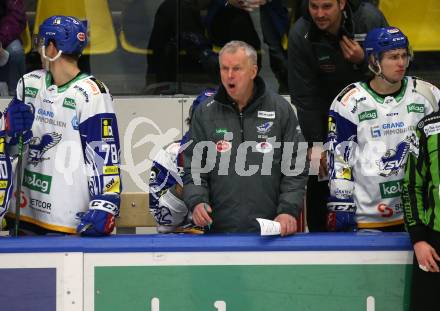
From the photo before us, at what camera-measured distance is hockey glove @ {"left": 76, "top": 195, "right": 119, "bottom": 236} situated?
478 cm

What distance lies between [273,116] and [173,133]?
2080mm

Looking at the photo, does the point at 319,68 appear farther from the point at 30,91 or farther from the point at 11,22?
the point at 11,22

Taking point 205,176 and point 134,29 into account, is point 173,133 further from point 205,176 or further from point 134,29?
point 205,176

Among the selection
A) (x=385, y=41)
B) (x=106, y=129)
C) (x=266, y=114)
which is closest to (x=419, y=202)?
(x=266, y=114)

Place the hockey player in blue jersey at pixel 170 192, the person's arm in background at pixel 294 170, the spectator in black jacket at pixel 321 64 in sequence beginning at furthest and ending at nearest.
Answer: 1. the spectator in black jacket at pixel 321 64
2. the hockey player in blue jersey at pixel 170 192
3. the person's arm in background at pixel 294 170

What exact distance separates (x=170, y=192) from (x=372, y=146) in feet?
3.23

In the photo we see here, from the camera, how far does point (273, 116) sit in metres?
4.98

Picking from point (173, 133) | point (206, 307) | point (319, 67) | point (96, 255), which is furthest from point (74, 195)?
point (173, 133)

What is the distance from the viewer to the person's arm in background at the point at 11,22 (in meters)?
6.82

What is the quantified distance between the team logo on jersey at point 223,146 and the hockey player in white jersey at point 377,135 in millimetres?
536

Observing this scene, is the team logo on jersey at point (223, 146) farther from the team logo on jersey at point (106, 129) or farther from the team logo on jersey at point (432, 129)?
the team logo on jersey at point (432, 129)

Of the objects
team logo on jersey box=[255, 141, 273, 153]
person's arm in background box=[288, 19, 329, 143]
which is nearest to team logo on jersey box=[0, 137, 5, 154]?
team logo on jersey box=[255, 141, 273, 153]

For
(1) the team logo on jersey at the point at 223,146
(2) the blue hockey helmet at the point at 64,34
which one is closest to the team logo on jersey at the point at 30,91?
(2) the blue hockey helmet at the point at 64,34

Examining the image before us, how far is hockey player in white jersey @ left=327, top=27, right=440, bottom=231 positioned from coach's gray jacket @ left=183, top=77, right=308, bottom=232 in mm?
296
